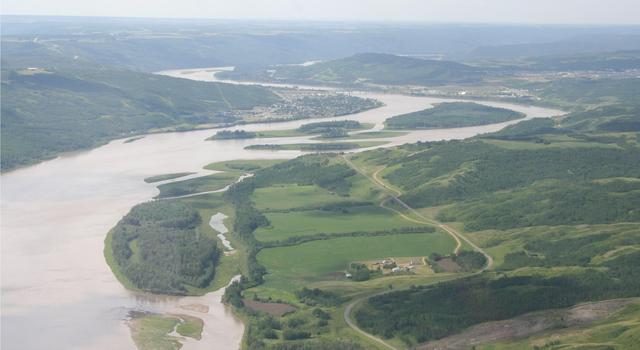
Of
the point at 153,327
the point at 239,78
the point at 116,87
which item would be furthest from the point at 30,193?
the point at 239,78

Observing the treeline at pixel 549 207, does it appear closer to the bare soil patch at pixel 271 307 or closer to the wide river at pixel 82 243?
the bare soil patch at pixel 271 307

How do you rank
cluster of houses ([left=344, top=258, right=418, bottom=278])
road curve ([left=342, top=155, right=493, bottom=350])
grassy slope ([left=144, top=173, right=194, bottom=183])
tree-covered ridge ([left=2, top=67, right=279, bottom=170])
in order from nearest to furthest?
road curve ([left=342, top=155, right=493, bottom=350]) < cluster of houses ([left=344, top=258, right=418, bottom=278]) < grassy slope ([left=144, top=173, right=194, bottom=183]) < tree-covered ridge ([left=2, top=67, right=279, bottom=170])

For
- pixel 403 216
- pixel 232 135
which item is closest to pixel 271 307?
pixel 403 216

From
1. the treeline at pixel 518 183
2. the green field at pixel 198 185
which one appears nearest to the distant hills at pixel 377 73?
the treeline at pixel 518 183

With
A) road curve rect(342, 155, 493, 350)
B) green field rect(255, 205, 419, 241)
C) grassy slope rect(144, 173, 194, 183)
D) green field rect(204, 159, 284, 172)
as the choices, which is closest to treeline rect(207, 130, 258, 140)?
green field rect(204, 159, 284, 172)

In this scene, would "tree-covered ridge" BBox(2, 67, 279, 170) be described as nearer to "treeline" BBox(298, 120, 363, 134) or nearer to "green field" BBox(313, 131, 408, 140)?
"treeline" BBox(298, 120, 363, 134)

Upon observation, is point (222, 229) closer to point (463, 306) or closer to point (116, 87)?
point (463, 306)
